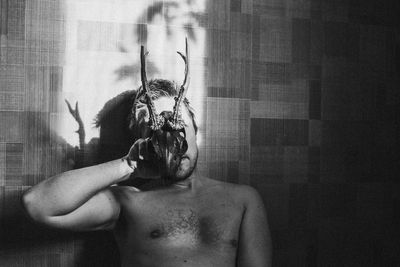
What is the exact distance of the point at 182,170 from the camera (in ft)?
4.20

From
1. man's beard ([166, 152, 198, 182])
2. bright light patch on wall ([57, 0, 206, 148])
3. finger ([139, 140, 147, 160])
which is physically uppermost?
bright light patch on wall ([57, 0, 206, 148])

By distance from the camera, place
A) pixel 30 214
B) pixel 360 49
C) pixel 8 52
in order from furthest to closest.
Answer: pixel 360 49 < pixel 8 52 < pixel 30 214

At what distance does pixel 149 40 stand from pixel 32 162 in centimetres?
58

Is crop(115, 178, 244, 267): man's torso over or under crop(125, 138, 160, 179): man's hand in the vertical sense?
under

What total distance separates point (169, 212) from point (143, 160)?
0.62ft

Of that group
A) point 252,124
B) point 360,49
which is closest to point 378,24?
point 360,49

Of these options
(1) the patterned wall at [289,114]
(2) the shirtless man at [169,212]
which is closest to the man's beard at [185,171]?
(2) the shirtless man at [169,212]

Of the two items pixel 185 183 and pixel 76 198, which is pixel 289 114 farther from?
pixel 76 198

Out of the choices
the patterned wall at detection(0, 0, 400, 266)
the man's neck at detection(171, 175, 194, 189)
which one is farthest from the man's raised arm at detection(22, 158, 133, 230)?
the patterned wall at detection(0, 0, 400, 266)

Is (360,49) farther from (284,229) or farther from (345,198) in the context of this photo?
(284,229)

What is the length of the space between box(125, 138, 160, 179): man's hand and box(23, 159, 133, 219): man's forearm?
0.05 metres

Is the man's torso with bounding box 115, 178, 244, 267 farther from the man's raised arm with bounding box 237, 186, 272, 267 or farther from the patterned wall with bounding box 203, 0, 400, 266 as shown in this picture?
the patterned wall with bounding box 203, 0, 400, 266

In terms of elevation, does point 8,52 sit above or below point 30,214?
above

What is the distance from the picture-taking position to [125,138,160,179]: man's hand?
1161 mm
